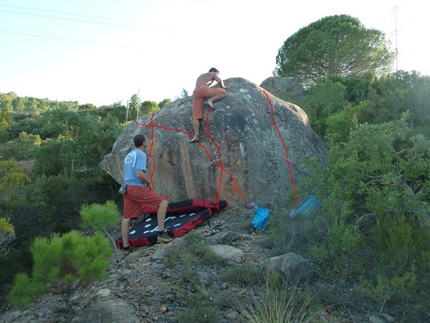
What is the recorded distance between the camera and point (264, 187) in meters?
7.30

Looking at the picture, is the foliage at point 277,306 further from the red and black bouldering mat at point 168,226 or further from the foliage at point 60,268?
the red and black bouldering mat at point 168,226

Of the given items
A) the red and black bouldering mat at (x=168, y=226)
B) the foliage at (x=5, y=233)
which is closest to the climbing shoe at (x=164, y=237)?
the red and black bouldering mat at (x=168, y=226)

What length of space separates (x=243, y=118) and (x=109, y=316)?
14.0ft

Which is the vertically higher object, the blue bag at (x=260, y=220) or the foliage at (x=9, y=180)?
the foliage at (x=9, y=180)

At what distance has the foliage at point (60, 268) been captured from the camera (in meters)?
3.95

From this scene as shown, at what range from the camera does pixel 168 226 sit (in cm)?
654

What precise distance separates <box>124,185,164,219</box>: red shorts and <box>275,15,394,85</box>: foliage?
18165mm

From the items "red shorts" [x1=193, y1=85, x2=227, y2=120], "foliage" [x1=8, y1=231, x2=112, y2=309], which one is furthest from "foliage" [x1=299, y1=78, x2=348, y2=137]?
"foliage" [x1=8, y1=231, x2=112, y2=309]

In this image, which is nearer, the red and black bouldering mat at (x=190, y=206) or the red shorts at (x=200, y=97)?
the red and black bouldering mat at (x=190, y=206)

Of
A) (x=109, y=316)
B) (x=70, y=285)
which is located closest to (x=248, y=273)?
(x=109, y=316)

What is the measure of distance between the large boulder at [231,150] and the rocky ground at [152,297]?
1.62m

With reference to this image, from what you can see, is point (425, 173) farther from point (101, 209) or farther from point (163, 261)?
point (101, 209)

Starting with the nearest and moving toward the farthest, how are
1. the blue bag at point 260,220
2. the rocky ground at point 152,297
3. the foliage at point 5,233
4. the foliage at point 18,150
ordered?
the rocky ground at point 152,297, the foliage at point 5,233, the blue bag at point 260,220, the foliage at point 18,150

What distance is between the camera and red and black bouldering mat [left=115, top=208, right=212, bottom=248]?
622 cm
